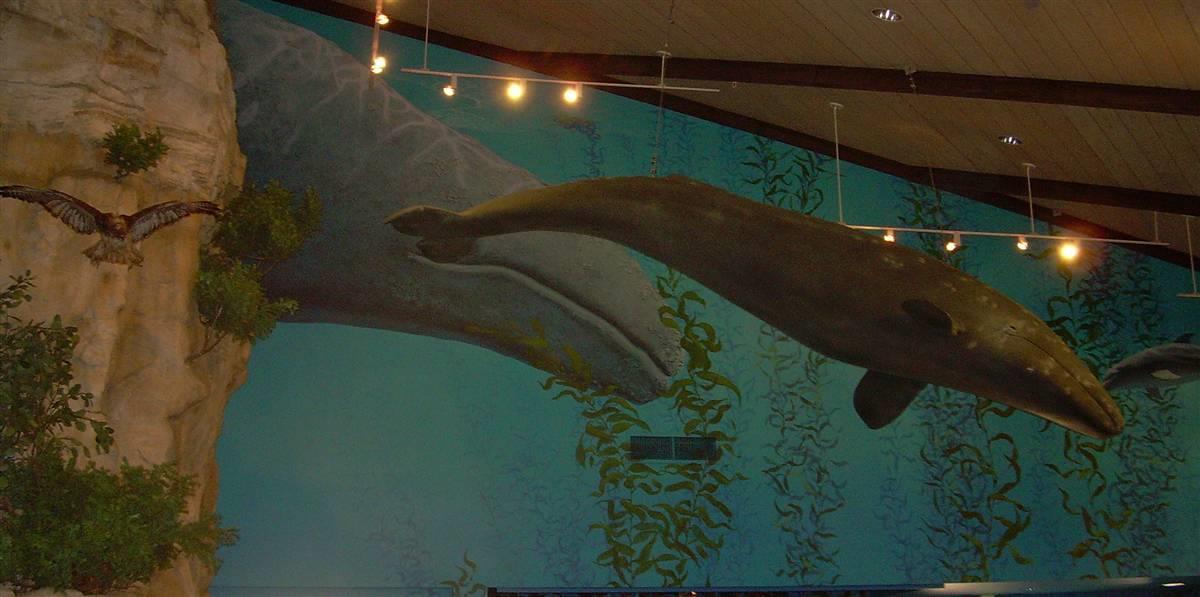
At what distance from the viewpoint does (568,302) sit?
7809 millimetres

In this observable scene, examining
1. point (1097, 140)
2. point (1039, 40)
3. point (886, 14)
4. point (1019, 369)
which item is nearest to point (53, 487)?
point (1019, 369)

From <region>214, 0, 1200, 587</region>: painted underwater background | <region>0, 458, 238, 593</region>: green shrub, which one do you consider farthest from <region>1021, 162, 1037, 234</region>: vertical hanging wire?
<region>0, 458, 238, 593</region>: green shrub

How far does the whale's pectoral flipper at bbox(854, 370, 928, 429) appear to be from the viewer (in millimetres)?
5402

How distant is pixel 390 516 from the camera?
7.12 metres

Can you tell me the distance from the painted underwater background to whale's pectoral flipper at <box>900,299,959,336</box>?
3.32 metres

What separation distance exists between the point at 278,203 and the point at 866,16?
137 inches

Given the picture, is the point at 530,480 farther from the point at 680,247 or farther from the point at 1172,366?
the point at 1172,366

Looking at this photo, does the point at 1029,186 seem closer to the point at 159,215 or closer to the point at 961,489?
the point at 961,489

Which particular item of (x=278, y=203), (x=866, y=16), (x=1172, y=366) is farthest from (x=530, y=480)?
(x=1172, y=366)

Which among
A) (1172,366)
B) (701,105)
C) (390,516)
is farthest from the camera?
(1172,366)

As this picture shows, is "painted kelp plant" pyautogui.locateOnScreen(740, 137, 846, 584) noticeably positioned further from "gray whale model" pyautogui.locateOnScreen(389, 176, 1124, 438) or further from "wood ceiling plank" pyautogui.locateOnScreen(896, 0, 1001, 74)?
"gray whale model" pyautogui.locateOnScreen(389, 176, 1124, 438)

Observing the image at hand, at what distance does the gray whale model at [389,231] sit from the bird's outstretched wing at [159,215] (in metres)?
1.58

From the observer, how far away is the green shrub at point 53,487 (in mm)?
4496

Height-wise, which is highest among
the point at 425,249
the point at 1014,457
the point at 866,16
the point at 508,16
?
the point at 508,16
